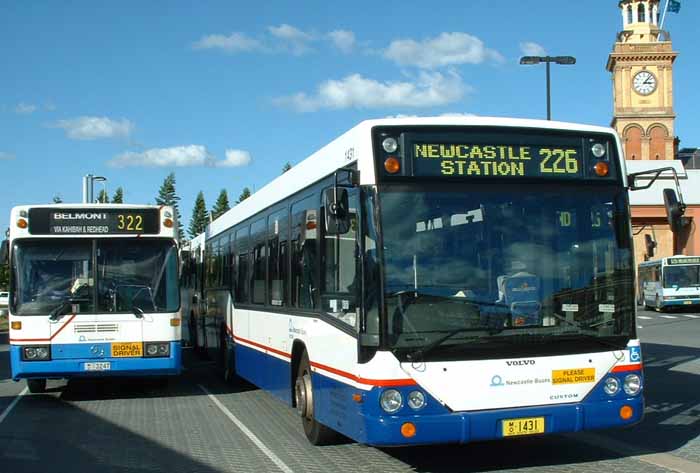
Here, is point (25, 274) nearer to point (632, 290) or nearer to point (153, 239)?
point (153, 239)

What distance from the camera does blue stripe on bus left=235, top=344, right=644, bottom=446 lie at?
22.6 feet

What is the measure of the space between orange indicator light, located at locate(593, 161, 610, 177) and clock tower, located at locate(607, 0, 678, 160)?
87.0 metres

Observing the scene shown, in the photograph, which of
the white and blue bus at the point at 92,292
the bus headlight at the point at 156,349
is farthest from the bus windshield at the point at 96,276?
the bus headlight at the point at 156,349

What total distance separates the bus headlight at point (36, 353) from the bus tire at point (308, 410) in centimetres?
500

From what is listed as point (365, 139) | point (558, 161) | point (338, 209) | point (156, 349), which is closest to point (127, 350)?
point (156, 349)

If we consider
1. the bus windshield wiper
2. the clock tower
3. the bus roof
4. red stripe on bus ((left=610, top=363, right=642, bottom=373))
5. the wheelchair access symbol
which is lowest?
red stripe on bus ((left=610, top=363, right=642, bottom=373))

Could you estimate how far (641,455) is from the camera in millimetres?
8414

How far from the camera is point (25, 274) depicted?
12.8m

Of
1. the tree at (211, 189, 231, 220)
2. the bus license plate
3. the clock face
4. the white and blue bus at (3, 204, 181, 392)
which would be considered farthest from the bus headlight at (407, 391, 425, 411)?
the tree at (211, 189, 231, 220)

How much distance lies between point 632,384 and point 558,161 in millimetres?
2032

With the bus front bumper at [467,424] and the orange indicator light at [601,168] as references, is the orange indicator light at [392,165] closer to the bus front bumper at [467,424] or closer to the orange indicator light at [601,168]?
the orange indicator light at [601,168]

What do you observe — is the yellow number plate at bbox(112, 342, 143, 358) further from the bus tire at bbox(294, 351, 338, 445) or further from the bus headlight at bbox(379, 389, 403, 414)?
the bus headlight at bbox(379, 389, 403, 414)

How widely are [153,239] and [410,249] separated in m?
7.18

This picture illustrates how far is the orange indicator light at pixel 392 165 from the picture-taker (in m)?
7.23
